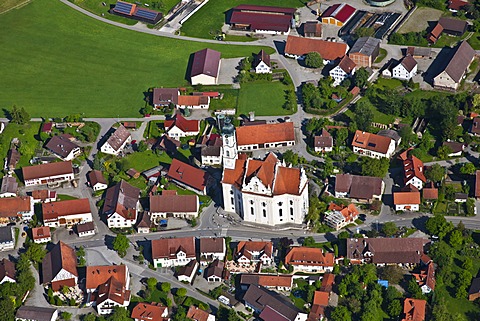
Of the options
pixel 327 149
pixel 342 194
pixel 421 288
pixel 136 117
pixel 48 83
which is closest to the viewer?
pixel 421 288

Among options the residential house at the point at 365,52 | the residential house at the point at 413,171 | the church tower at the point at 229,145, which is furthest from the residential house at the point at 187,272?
the residential house at the point at 365,52

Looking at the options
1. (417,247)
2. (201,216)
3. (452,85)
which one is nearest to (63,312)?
(201,216)

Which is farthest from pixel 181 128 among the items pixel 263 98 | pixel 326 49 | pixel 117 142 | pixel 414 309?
pixel 414 309

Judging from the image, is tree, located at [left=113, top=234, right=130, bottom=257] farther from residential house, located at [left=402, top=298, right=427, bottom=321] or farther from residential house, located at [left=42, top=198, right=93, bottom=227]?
residential house, located at [left=402, top=298, right=427, bottom=321]

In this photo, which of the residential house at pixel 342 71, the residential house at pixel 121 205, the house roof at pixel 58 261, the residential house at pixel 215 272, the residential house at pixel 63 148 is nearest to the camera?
the residential house at pixel 215 272

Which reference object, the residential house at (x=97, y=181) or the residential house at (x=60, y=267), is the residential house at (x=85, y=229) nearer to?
the residential house at (x=60, y=267)

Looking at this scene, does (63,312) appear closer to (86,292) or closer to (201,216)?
(86,292)

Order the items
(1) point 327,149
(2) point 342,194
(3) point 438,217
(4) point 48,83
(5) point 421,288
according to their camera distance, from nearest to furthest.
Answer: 1. (5) point 421,288
2. (3) point 438,217
3. (2) point 342,194
4. (1) point 327,149
5. (4) point 48,83
